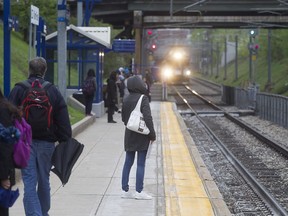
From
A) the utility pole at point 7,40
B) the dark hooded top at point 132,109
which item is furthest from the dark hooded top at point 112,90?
the dark hooded top at point 132,109

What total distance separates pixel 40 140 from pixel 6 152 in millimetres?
1376

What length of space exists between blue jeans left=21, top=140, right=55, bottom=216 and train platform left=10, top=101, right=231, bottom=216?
4.80 ft

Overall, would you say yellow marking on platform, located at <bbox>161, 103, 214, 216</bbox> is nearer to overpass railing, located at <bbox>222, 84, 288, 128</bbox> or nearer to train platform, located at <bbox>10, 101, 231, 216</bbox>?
train platform, located at <bbox>10, 101, 231, 216</bbox>

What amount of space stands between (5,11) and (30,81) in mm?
4170

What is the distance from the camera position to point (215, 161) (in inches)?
632

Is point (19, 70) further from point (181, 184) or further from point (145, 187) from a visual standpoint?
point (145, 187)

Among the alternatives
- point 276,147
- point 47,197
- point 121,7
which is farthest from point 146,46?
point 47,197

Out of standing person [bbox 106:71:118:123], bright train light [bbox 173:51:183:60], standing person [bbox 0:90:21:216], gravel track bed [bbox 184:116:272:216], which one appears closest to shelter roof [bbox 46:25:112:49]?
standing person [bbox 106:71:118:123]

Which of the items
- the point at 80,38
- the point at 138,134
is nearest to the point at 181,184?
the point at 138,134

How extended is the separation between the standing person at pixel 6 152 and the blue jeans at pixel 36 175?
3.74 feet

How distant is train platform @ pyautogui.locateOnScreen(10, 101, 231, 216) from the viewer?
27.3 feet

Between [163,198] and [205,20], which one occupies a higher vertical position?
[205,20]

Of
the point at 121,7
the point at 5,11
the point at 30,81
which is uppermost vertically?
the point at 121,7

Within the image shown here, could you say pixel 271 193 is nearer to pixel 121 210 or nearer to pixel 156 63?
pixel 121 210
